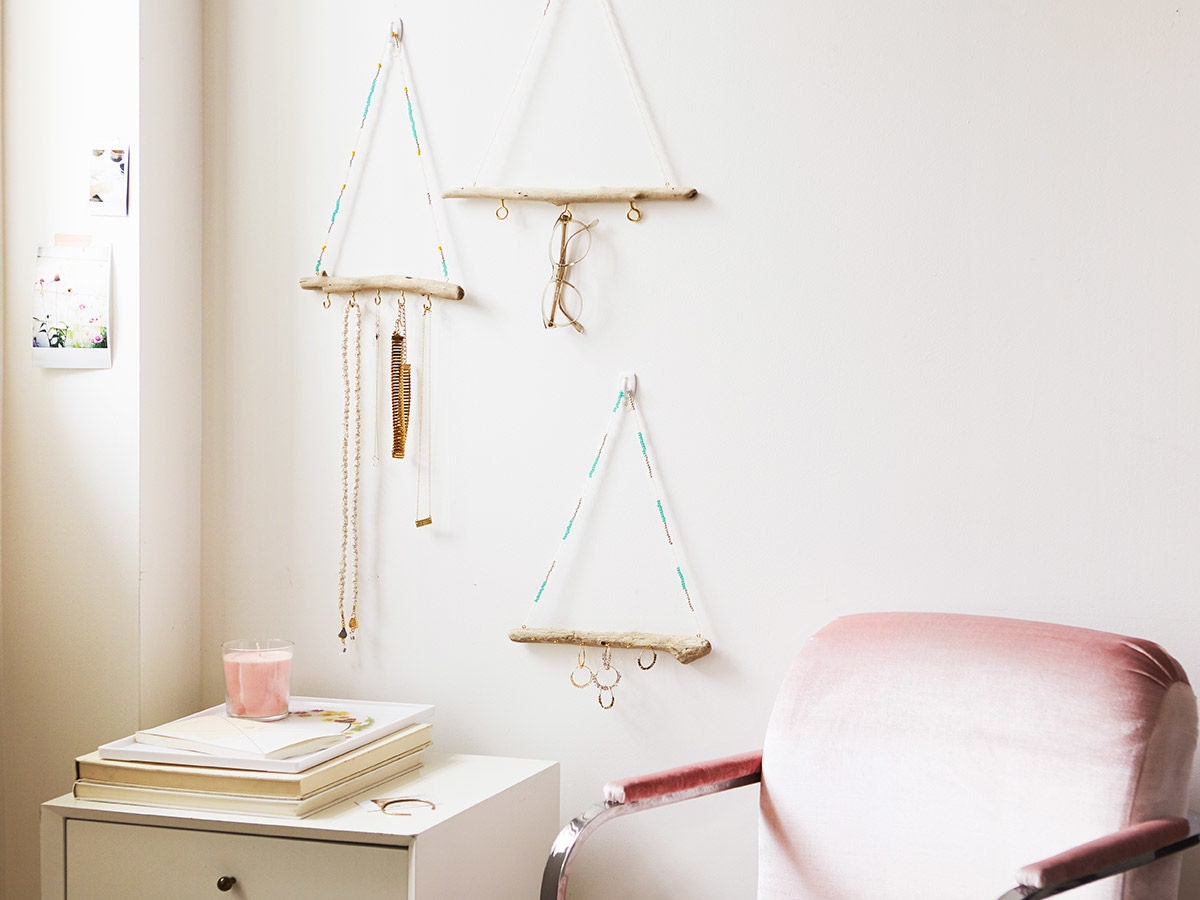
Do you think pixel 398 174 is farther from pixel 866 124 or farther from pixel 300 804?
pixel 300 804

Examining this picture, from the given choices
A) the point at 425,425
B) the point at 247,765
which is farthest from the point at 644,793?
the point at 425,425

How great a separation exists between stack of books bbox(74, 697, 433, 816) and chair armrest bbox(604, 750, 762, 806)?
0.42m

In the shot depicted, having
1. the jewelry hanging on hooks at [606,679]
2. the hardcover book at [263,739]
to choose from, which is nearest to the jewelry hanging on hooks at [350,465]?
the hardcover book at [263,739]

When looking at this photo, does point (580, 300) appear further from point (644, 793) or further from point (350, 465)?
Answer: point (644, 793)

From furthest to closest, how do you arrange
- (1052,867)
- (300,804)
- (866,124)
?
(866,124)
(300,804)
(1052,867)

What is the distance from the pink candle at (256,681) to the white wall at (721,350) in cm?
30

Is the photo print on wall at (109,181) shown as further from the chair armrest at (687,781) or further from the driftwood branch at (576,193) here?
the chair armrest at (687,781)

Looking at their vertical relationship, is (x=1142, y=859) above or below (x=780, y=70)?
below

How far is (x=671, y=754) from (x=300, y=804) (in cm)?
66

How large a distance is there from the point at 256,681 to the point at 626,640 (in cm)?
61

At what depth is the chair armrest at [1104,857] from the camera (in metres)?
1.35

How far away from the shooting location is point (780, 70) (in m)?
2.07

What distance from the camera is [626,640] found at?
83.2 inches

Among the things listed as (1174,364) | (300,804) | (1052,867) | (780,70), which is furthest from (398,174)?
(1052,867)
